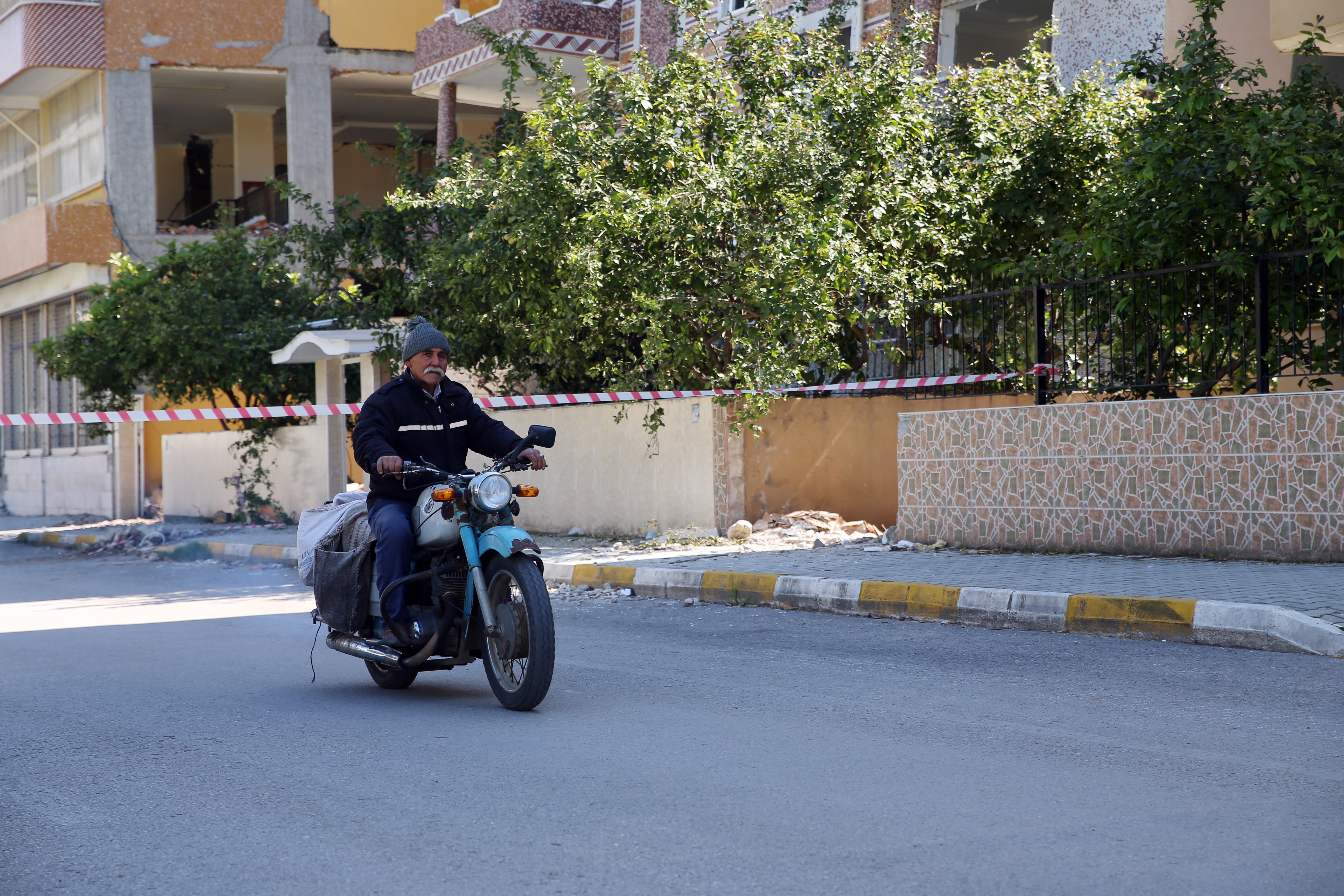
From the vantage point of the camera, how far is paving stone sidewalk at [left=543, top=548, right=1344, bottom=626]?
26.8 feet

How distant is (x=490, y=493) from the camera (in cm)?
597

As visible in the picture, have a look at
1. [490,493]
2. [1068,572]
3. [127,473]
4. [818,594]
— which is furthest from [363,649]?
[127,473]

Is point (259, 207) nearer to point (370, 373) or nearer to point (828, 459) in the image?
point (370, 373)

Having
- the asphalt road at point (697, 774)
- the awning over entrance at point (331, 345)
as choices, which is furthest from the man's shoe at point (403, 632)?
the awning over entrance at point (331, 345)

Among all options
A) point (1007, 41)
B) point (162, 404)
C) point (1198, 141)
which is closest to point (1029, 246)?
point (1198, 141)

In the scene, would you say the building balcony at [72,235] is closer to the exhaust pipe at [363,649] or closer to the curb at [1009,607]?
the curb at [1009,607]

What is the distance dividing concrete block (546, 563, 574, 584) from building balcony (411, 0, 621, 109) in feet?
38.1

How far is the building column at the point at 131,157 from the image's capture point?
83.0 ft

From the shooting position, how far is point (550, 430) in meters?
6.50

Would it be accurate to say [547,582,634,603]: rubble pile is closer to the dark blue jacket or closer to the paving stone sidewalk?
the paving stone sidewalk

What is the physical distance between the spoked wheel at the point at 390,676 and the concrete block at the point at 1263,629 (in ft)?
14.0

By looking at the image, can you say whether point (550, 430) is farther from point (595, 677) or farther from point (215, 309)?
point (215, 309)

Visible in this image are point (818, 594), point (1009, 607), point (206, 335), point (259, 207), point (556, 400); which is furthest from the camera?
point (259, 207)

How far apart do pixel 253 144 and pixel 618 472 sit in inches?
671
